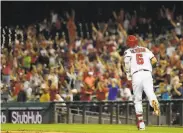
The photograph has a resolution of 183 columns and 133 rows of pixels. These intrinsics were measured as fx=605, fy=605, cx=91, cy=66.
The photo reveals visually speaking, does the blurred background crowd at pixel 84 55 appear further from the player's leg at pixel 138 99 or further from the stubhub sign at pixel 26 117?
the player's leg at pixel 138 99

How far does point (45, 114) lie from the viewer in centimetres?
2281

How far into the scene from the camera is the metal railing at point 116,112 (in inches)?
779

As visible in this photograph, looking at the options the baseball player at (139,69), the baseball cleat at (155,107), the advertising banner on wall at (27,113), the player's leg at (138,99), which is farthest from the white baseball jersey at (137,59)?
the advertising banner on wall at (27,113)

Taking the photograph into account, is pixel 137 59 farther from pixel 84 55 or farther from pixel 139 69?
pixel 84 55

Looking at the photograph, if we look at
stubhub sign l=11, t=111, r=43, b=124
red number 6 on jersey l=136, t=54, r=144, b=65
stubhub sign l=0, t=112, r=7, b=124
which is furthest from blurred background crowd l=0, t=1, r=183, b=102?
red number 6 on jersey l=136, t=54, r=144, b=65

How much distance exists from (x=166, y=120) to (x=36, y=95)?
7166mm

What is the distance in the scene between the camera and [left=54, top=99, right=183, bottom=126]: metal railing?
19.8 meters

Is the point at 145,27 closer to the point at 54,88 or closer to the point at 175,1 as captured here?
the point at 175,1

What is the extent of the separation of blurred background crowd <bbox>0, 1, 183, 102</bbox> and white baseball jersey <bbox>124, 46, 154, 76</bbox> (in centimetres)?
588

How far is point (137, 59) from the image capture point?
50.1ft

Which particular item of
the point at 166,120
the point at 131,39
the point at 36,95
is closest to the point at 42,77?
the point at 36,95

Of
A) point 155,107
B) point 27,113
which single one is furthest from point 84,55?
point 155,107

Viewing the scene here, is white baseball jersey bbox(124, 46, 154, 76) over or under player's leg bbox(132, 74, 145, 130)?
over

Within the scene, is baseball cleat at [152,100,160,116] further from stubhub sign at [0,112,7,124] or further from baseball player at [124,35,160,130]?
stubhub sign at [0,112,7,124]
